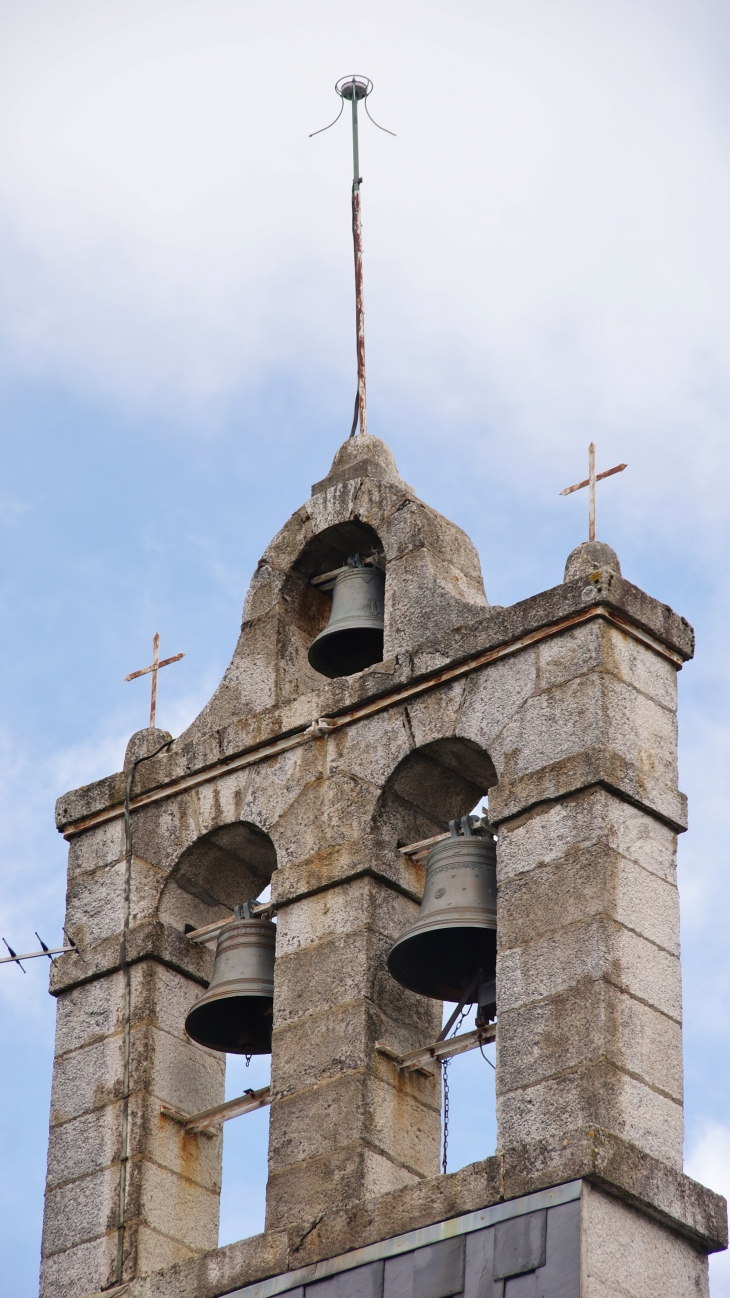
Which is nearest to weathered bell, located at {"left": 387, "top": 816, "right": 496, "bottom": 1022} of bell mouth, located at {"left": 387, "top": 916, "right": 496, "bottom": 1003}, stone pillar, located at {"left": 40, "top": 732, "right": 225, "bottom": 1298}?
bell mouth, located at {"left": 387, "top": 916, "right": 496, "bottom": 1003}

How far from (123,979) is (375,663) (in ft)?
8.09

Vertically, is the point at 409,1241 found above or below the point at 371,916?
below

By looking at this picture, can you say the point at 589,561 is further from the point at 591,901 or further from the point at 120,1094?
the point at 120,1094

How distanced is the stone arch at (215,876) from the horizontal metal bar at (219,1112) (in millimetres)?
1226

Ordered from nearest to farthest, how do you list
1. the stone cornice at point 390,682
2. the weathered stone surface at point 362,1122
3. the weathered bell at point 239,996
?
1. the weathered stone surface at point 362,1122
2. the stone cornice at point 390,682
3. the weathered bell at point 239,996

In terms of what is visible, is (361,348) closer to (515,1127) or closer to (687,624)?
(687,624)

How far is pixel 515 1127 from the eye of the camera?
13742 millimetres

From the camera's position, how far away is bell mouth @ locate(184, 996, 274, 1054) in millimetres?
15953

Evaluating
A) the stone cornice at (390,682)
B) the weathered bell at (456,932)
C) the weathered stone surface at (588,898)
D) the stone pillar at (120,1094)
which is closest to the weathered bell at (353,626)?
the stone cornice at (390,682)

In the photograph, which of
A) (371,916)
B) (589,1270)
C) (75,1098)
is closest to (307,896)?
(371,916)

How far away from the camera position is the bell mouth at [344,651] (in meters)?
17.0

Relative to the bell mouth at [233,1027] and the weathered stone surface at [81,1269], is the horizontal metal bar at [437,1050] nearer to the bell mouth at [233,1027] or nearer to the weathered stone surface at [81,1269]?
the bell mouth at [233,1027]

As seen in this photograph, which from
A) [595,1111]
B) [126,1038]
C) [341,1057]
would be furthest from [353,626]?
[595,1111]

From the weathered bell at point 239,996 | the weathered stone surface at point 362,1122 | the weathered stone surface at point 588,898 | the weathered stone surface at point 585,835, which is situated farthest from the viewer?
the weathered bell at point 239,996
